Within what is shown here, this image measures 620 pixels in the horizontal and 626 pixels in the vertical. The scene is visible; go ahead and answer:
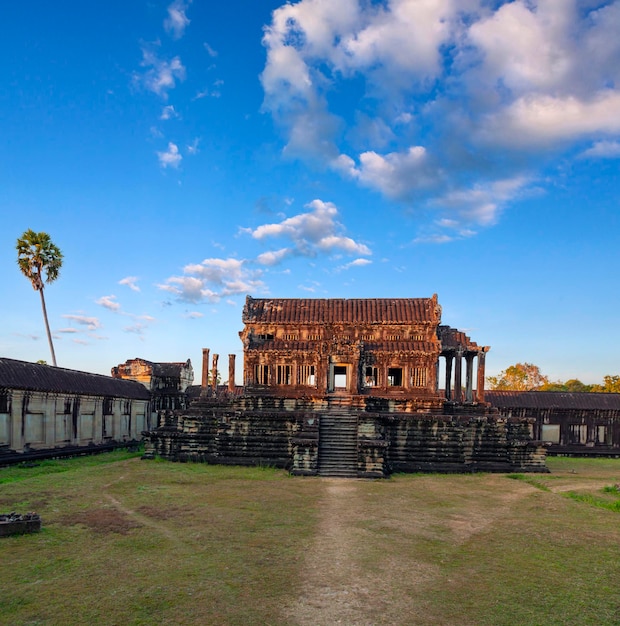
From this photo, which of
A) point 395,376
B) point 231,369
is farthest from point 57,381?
point 395,376

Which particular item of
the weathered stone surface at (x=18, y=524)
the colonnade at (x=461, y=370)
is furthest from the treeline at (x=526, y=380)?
the weathered stone surface at (x=18, y=524)

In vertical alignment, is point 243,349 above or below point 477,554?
above

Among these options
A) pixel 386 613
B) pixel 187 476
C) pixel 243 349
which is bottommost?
pixel 187 476

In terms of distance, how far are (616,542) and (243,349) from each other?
23592 mm

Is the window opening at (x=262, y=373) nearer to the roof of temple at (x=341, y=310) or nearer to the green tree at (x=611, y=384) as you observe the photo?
the roof of temple at (x=341, y=310)

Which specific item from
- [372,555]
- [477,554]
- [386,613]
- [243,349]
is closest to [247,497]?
[372,555]

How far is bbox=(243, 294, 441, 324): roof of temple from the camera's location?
32.3 meters

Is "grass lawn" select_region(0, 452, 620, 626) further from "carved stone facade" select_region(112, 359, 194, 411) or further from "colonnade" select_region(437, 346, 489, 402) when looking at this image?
"carved stone facade" select_region(112, 359, 194, 411)

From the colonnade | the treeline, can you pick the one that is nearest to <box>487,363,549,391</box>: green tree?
the treeline

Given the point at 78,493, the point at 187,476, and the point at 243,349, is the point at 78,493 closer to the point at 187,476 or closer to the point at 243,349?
the point at 187,476

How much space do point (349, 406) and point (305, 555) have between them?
18352 mm

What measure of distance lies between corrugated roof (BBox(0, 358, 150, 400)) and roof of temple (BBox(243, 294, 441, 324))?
10.9 meters

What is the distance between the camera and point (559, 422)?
38.1m

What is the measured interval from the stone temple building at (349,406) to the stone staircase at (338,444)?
0.07 m
